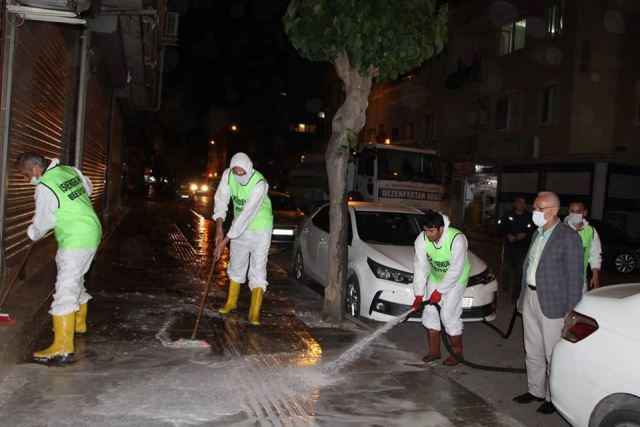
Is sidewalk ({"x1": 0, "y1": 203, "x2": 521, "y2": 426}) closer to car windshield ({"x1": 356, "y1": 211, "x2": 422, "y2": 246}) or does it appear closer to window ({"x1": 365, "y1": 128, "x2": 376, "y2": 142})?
car windshield ({"x1": 356, "y1": 211, "x2": 422, "y2": 246})

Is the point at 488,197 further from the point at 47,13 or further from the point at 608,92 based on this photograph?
the point at 47,13

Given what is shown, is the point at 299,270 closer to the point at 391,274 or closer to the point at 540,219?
the point at 391,274

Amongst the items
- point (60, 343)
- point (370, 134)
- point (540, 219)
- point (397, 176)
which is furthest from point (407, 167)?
point (370, 134)

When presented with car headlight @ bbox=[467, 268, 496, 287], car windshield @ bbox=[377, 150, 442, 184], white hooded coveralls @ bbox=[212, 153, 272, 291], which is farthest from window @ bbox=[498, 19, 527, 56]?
white hooded coveralls @ bbox=[212, 153, 272, 291]

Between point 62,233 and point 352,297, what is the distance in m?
3.78

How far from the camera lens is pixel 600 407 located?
3.64 metres

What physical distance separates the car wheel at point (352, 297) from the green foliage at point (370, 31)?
2.59 metres

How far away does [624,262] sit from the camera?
607 inches

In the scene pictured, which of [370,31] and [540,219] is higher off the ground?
[370,31]

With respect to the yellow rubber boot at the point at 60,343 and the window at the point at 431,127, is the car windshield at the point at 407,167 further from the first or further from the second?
the yellow rubber boot at the point at 60,343

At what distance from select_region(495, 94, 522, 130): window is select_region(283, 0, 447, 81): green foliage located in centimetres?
1952

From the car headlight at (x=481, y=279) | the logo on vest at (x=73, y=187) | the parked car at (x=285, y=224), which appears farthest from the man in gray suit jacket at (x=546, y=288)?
the parked car at (x=285, y=224)

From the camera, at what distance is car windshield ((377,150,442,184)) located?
62.0ft

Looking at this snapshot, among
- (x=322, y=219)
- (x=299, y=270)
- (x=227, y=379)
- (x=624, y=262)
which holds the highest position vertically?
(x=322, y=219)
